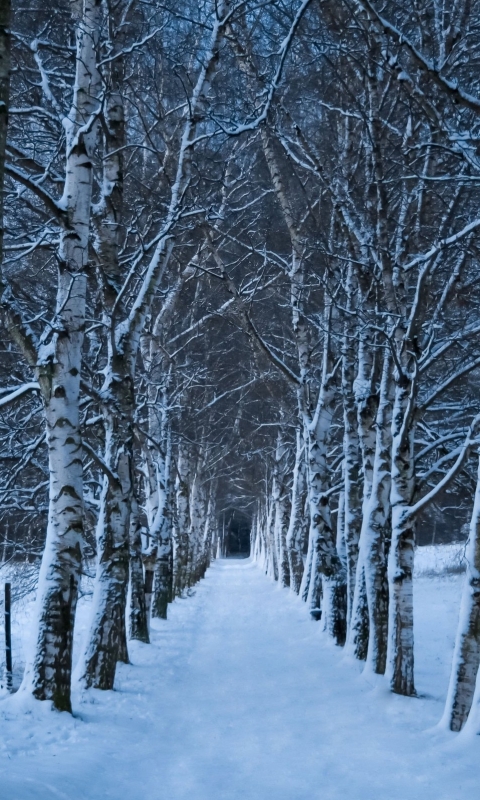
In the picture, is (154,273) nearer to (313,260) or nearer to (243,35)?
(243,35)

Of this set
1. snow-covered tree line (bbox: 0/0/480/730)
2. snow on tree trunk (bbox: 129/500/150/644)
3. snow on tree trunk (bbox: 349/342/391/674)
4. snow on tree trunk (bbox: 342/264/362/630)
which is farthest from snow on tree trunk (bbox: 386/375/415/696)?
snow on tree trunk (bbox: 129/500/150/644)

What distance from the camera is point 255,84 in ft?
41.0

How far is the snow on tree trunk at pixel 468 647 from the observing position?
7.04m

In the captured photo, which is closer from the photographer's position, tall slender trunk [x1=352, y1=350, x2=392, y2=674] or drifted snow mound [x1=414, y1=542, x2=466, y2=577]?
tall slender trunk [x1=352, y1=350, x2=392, y2=674]

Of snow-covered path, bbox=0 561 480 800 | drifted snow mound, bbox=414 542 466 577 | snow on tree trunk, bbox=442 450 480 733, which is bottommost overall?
drifted snow mound, bbox=414 542 466 577

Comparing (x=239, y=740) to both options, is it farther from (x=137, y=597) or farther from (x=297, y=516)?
(x=297, y=516)

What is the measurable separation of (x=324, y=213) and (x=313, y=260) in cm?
113

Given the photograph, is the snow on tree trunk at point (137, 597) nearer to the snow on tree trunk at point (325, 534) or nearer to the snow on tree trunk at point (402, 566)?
the snow on tree trunk at point (325, 534)

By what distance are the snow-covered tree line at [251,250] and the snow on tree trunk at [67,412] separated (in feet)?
0.06

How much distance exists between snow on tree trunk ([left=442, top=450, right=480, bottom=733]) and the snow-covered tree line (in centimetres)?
2

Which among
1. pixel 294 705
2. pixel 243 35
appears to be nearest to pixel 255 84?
pixel 243 35

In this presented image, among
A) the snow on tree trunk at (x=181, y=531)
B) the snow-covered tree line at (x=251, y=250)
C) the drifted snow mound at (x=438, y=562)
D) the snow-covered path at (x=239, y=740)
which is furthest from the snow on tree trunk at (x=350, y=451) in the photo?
the drifted snow mound at (x=438, y=562)

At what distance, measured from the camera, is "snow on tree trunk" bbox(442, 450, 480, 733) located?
704cm

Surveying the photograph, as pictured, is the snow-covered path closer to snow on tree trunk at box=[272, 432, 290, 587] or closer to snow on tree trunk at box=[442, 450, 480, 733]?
snow on tree trunk at box=[442, 450, 480, 733]
